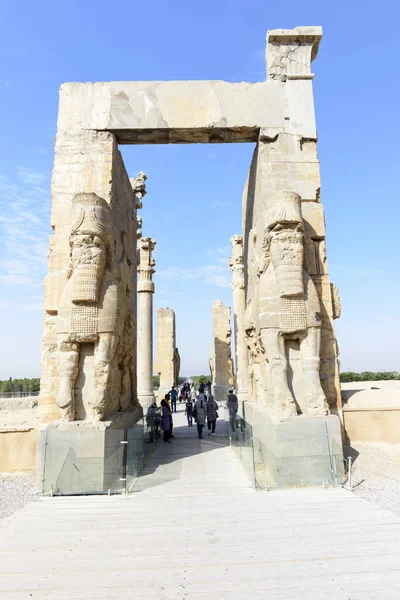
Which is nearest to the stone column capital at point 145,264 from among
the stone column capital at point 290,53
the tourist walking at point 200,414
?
the tourist walking at point 200,414

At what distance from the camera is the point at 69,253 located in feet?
19.6

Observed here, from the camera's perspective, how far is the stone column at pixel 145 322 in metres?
13.0

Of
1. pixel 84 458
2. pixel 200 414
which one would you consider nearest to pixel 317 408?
pixel 84 458

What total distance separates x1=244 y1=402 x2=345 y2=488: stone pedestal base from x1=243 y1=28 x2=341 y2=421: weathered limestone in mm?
185

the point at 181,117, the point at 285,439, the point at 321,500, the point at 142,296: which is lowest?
the point at 321,500

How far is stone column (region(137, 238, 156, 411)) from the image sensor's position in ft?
42.8

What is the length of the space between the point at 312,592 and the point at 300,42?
24.2ft

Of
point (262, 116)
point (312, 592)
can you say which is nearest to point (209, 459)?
point (312, 592)

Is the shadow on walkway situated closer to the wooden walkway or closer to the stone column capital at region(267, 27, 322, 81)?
the wooden walkway

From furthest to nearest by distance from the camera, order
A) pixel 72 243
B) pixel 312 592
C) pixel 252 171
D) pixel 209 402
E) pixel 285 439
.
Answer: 1. pixel 209 402
2. pixel 252 171
3. pixel 72 243
4. pixel 285 439
5. pixel 312 592

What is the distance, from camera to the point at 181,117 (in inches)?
252

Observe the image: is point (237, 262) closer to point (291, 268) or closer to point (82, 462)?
point (291, 268)

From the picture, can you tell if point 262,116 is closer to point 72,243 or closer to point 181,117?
point 181,117

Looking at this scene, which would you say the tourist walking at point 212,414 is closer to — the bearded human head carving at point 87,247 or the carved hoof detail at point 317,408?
the carved hoof detail at point 317,408
